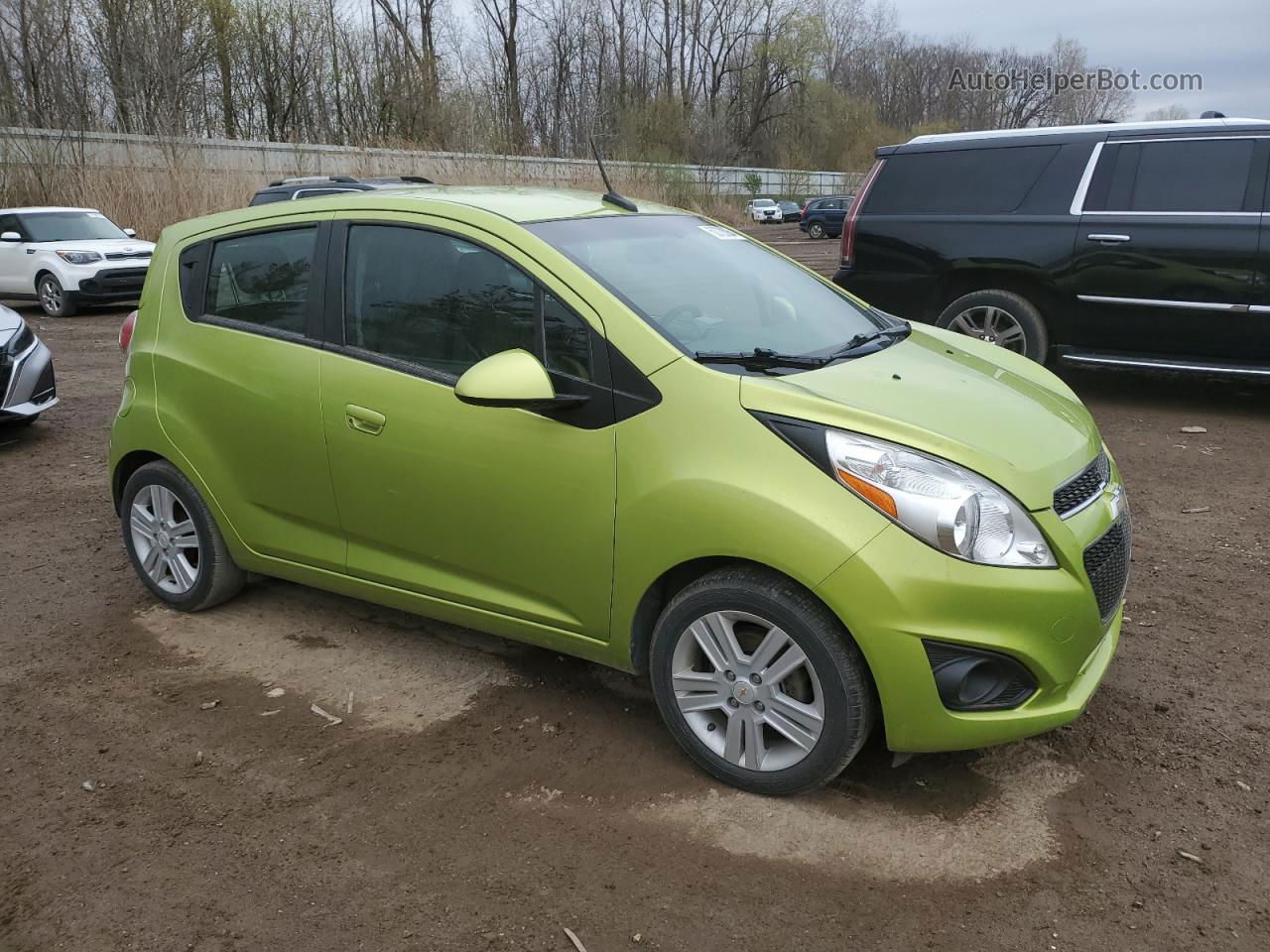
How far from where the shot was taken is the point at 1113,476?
140 inches

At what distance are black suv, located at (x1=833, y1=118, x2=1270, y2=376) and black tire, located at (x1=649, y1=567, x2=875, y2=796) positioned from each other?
226 inches

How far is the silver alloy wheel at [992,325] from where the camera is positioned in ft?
26.6

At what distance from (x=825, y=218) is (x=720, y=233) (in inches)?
1317

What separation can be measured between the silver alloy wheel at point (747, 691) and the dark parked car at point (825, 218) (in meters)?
34.3

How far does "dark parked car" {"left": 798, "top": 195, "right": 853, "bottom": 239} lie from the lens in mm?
36281

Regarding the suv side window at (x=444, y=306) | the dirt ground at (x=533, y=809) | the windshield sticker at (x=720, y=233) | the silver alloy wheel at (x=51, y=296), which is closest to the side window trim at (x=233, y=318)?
the suv side window at (x=444, y=306)

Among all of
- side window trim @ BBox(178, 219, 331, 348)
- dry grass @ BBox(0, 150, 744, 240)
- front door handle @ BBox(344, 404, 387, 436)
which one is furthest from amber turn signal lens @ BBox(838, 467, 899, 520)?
dry grass @ BBox(0, 150, 744, 240)

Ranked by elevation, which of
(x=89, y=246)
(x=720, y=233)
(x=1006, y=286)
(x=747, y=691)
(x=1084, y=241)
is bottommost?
(x=747, y=691)

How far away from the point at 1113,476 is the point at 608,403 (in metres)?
1.69

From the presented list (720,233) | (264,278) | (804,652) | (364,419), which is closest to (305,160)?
(264,278)

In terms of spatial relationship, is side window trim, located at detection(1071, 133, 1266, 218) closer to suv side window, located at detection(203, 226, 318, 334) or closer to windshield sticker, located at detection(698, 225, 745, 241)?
windshield sticker, located at detection(698, 225, 745, 241)

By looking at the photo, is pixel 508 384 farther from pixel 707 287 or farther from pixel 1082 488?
pixel 1082 488

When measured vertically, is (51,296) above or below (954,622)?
below

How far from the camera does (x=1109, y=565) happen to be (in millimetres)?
3193
